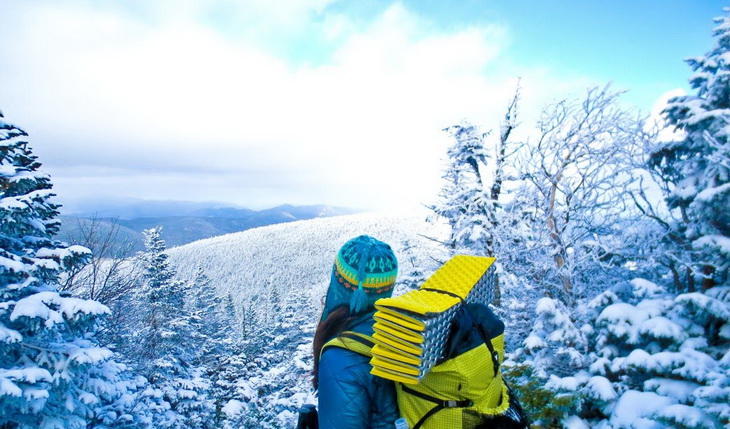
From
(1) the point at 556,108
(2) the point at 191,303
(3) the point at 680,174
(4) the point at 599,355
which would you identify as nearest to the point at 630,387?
(4) the point at 599,355

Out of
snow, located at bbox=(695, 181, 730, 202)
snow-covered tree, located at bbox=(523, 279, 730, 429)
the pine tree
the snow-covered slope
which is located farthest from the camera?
the snow-covered slope

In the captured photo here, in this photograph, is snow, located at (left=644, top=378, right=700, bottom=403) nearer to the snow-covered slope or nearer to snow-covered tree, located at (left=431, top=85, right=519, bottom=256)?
snow-covered tree, located at (left=431, top=85, right=519, bottom=256)

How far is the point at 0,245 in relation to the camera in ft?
24.2

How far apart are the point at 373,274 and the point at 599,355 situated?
20.3 ft

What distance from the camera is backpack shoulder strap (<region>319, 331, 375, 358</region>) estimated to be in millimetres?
1746

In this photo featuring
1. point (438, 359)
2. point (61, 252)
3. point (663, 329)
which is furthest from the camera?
point (61, 252)

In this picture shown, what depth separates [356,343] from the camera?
1.77 metres

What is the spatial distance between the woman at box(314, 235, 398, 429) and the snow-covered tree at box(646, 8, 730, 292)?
5.88 meters

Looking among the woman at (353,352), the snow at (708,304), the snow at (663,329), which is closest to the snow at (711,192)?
the snow at (708,304)

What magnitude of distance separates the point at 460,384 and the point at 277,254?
15818 centimetres

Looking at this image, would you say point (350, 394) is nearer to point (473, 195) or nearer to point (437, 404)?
point (437, 404)

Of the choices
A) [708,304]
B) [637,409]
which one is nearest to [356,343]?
[637,409]

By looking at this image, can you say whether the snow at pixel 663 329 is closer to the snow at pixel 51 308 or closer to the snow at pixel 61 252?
the snow at pixel 51 308

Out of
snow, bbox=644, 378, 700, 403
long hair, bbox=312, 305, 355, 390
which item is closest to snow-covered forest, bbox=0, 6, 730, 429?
snow, bbox=644, 378, 700, 403
